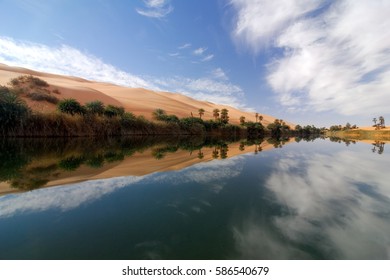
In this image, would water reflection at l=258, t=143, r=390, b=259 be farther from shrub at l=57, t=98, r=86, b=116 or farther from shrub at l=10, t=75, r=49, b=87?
shrub at l=10, t=75, r=49, b=87

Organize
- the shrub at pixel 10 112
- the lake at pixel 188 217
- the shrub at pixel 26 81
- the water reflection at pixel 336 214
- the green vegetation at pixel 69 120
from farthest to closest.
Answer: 1. the shrub at pixel 26 81
2. the green vegetation at pixel 69 120
3. the shrub at pixel 10 112
4. the water reflection at pixel 336 214
5. the lake at pixel 188 217

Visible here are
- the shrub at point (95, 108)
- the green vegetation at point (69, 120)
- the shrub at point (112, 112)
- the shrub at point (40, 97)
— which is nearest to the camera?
the green vegetation at point (69, 120)

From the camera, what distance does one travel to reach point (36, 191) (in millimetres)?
6219

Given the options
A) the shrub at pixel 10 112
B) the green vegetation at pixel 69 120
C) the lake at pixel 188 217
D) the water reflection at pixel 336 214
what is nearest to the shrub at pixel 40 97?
the green vegetation at pixel 69 120

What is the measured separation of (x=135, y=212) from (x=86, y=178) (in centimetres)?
412

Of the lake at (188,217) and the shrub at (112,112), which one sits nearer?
the lake at (188,217)

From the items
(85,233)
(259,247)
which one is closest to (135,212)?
(85,233)

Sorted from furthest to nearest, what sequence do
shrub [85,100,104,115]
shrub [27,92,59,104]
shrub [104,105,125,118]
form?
shrub [27,92,59,104] → shrub [104,105,125,118] → shrub [85,100,104,115]

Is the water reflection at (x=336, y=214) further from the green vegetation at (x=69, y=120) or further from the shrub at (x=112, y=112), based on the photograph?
the shrub at (x=112, y=112)

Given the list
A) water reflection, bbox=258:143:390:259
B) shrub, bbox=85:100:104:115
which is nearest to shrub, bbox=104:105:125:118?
shrub, bbox=85:100:104:115

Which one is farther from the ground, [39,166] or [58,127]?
[58,127]
